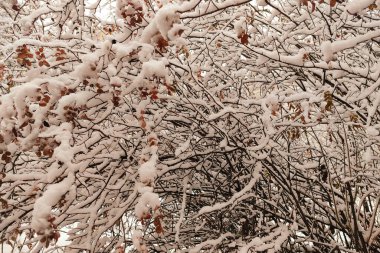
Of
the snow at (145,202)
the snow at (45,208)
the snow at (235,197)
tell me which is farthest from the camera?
the snow at (235,197)

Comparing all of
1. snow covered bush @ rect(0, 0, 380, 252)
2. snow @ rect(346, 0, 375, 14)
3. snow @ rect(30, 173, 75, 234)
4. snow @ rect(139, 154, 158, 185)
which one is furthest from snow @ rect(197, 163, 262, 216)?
snow @ rect(346, 0, 375, 14)

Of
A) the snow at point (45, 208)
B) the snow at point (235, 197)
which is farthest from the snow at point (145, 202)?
the snow at point (235, 197)

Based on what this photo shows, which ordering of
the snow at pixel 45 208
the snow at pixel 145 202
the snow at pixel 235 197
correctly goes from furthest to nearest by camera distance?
the snow at pixel 235 197 < the snow at pixel 145 202 < the snow at pixel 45 208

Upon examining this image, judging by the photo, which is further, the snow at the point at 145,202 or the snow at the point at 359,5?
the snow at the point at 145,202

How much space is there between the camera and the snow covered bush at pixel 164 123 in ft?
7.29

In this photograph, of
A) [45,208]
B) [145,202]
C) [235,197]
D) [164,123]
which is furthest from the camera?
[164,123]

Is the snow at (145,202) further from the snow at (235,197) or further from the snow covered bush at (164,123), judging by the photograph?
the snow at (235,197)

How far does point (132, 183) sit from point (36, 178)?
101 centimetres

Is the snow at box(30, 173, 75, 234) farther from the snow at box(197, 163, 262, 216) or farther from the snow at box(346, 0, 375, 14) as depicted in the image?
the snow at box(346, 0, 375, 14)

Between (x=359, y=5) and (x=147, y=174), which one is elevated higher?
(x=359, y=5)

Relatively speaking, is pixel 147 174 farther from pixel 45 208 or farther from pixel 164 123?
pixel 164 123

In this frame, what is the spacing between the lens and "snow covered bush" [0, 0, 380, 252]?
2221mm

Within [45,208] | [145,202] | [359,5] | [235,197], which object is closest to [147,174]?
[145,202]

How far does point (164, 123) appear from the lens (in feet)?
12.9
